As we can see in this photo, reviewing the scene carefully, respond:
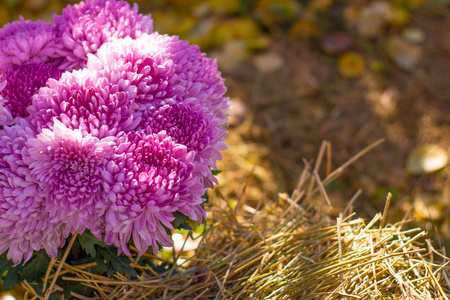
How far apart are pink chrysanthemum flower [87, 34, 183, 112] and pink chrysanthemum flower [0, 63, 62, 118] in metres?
0.10

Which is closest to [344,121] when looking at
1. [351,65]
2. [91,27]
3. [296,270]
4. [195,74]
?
[351,65]

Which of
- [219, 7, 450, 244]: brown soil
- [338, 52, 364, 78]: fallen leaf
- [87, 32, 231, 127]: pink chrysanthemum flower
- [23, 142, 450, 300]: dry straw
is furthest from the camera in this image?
[338, 52, 364, 78]: fallen leaf

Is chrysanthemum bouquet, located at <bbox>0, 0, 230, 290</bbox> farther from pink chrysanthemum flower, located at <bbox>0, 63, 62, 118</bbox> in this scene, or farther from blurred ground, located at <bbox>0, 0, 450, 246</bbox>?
blurred ground, located at <bbox>0, 0, 450, 246</bbox>

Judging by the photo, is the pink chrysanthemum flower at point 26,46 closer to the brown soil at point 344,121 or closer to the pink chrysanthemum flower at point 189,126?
the pink chrysanthemum flower at point 189,126

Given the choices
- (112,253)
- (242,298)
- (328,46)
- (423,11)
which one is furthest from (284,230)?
(423,11)

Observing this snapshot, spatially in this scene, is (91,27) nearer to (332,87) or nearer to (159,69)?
(159,69)

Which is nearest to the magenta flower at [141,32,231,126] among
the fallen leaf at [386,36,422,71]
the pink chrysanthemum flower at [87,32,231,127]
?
the pink chrysanthemum flower at [87,32,231,127]

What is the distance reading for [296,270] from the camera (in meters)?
0.99

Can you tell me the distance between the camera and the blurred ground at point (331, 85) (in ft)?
6.39

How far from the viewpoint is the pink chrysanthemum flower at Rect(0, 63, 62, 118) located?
83 centimetres

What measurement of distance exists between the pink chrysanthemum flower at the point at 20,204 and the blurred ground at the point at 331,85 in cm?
115

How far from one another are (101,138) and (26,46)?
1.00 ft

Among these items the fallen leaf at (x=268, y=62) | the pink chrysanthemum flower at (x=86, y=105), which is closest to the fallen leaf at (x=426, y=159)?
the fallen leaf at (x=268, y=62)

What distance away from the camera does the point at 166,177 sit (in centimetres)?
73
